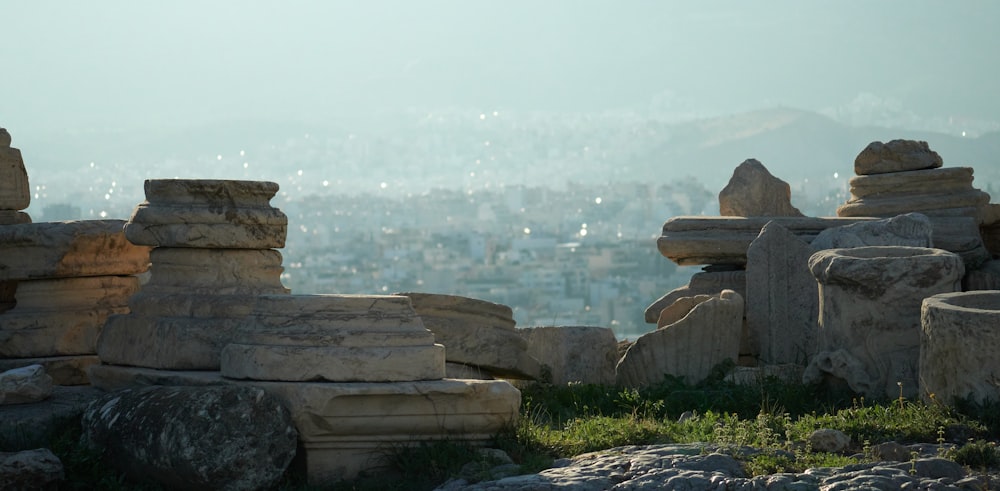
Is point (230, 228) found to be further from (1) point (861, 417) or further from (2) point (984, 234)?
(2) point (984, 234)

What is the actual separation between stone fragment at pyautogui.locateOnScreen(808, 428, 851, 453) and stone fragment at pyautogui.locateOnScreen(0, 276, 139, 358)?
17.9 feet

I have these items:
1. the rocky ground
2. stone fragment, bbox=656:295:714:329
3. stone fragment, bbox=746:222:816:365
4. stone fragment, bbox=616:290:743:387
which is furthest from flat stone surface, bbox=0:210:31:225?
stone fragment, bbox=746:222:816:365

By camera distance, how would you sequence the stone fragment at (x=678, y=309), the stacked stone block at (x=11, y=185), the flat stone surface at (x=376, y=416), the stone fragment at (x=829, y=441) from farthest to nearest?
the stone fragment at (x=678, y=309) < the stacked stone block at (x=11, y=185) < the flat stone surface at (x=376, y=416) < the stone fragment at (x=829, y=441)

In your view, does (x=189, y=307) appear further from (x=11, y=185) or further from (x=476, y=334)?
(x=11, y=185)

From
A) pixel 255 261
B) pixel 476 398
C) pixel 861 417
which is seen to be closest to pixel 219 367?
pixel 255 261

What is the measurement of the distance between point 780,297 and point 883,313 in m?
2.15

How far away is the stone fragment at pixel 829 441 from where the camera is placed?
6.93 meters

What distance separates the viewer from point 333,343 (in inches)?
288

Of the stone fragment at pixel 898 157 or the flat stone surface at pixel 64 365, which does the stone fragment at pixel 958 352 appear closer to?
the stone fragment at pixel 898 157

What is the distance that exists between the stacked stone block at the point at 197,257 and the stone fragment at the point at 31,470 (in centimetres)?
153

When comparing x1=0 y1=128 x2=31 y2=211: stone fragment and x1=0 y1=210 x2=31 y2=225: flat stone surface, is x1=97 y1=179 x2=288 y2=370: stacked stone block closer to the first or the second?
x1=0 y1=210 x2=31 y2=225: flat stone surface

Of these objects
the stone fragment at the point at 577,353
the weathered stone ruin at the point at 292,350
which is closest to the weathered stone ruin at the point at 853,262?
the stone fragment at the point at 577,353

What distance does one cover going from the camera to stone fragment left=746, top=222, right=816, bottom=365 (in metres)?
10.5

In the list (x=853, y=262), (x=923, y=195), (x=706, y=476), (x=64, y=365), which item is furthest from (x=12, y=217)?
(x=923, y=195)
